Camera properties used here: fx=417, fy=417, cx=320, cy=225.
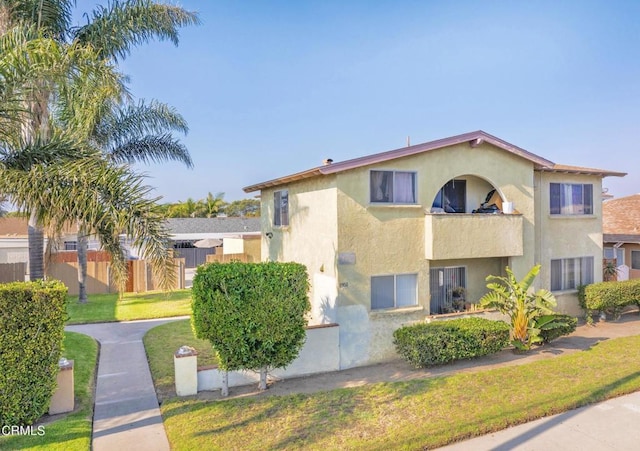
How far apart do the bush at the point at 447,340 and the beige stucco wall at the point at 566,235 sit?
4685mm

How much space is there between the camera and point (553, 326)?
43.8ft

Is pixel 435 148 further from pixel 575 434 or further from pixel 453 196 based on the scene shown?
pixel 575 434

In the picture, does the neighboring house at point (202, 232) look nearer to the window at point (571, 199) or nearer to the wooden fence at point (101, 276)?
the wooden fence at point (101, 276)

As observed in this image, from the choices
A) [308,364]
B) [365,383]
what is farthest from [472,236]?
[308,364]

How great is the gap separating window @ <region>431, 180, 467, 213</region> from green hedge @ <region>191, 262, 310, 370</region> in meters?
7.75

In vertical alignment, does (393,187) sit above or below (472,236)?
above

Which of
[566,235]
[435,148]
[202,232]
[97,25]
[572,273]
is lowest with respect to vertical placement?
[572,273]

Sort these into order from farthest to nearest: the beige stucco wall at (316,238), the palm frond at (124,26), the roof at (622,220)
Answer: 1. the roof at (622,220)
2. the palm frond at (124,26)
3. the beige stucco wall at (316,238)

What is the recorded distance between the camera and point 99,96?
15.1 m

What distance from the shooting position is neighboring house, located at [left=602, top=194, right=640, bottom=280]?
73.5 ft

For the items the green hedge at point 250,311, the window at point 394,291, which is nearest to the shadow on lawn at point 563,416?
the green hedge at point 250,311

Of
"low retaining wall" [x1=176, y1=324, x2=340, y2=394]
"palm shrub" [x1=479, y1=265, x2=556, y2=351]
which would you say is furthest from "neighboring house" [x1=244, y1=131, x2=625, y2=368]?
"palm shrub" [x1=479, y1=265, x2=556, y2=351]

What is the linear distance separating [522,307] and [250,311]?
901 centimetres

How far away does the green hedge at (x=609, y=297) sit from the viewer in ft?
55.2
